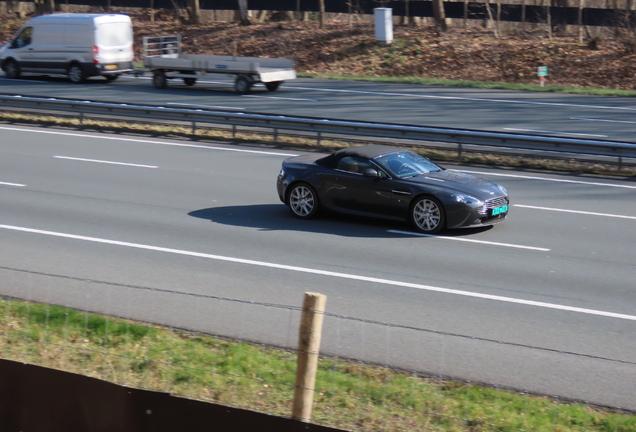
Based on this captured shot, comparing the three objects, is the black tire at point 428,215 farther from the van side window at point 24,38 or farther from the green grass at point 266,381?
the van side window at point 24,38

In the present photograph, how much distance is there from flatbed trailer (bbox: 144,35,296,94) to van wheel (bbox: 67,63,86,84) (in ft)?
10.2

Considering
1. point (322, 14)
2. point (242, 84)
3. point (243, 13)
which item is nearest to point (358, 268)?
point (242, 84)

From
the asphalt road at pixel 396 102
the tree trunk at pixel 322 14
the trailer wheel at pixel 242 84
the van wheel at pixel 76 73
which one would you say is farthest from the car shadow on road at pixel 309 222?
the tree trunk at pixel 322 14

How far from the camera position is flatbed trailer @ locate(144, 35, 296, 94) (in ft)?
91.5

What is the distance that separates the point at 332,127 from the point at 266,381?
13754mm

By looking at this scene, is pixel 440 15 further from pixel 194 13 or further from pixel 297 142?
pixel 297 142

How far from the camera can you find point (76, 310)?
865 centimetres

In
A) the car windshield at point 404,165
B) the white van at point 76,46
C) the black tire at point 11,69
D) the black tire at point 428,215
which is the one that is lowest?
the black tire at point 428,215

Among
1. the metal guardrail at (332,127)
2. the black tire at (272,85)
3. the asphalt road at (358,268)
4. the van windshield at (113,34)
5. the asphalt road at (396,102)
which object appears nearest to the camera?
the asphalt road at (358,268)

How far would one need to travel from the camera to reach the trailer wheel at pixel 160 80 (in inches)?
1166

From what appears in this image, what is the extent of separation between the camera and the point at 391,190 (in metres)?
12.5

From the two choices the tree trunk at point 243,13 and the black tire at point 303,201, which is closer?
the black tire at point 303,201

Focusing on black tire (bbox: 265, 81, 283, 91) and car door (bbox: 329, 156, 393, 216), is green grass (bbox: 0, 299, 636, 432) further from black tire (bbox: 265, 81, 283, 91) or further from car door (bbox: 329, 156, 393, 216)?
black tire (bbox: 265, 81, 283, 91)

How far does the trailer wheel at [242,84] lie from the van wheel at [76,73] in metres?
6.81
